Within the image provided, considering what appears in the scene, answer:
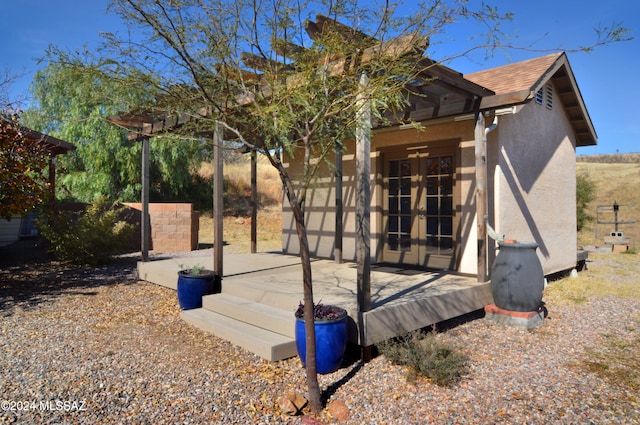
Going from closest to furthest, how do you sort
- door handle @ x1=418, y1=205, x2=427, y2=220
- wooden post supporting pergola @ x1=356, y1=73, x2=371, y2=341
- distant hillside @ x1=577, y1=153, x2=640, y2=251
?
wooden post supporting pergola @ x1=356, y1=73, x2=371, y2=341 < door handle @ x1=418, y1=205, x2=427, y2=220 < distant hillside @ x1=577, y1=153, x2=640, y2=251

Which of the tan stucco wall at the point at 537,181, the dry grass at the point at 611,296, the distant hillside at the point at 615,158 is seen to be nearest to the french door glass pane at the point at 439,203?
the tan stucco wall at the point at 537,181

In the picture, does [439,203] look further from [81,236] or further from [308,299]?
[81,236]

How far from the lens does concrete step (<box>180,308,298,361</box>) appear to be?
12.7 feet

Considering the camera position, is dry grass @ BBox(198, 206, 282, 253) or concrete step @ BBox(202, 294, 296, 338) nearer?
concrete step @ BBox(202, 294, 296, 338)

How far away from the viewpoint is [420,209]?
6.97m

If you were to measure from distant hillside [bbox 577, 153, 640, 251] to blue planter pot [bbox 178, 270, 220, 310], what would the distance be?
50.7 feet

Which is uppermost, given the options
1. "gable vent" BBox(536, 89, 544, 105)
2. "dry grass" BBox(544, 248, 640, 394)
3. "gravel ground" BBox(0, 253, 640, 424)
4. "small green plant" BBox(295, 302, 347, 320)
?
"gable vent" BBox(536, 89, 544, 105)

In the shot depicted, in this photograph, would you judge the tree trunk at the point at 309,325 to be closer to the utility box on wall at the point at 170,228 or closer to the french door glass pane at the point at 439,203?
the french door glass pane at the point at 439,203

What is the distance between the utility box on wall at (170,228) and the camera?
12.3 meters

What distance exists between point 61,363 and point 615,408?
4.56m

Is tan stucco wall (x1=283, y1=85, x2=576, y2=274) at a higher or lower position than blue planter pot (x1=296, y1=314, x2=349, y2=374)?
higher

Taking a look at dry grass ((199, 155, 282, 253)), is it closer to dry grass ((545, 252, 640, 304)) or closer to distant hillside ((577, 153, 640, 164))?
dry grass ((545, 252, 640, 304))

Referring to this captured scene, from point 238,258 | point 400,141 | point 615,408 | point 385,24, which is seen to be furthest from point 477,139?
point 238,258

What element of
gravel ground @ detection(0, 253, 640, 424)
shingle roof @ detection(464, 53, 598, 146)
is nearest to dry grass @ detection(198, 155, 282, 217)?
shingle roof @ detection(464, 53, 598, 146)
